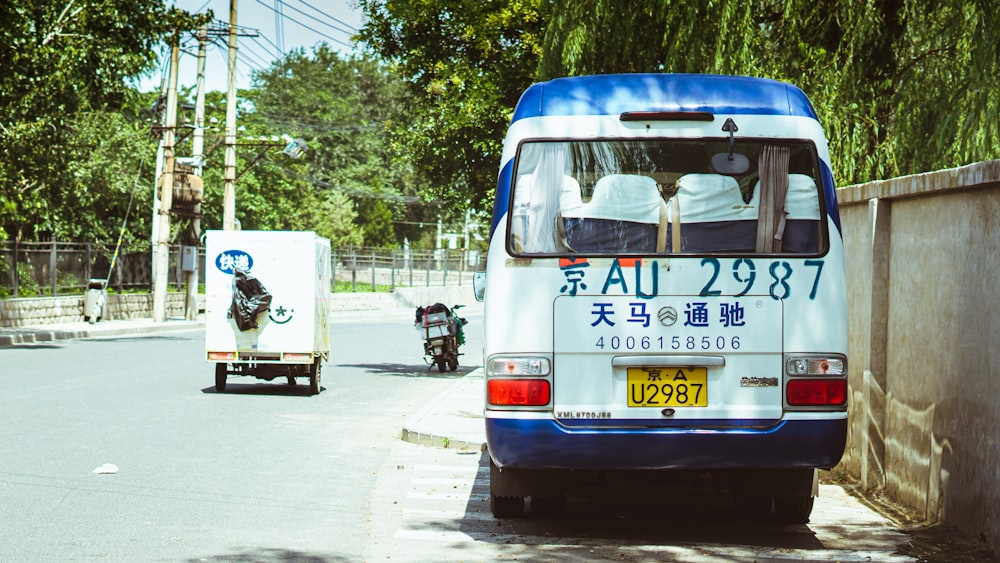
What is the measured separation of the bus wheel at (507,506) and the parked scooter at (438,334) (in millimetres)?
14179

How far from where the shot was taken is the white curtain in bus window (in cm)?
686

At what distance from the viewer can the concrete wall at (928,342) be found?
6.57 m

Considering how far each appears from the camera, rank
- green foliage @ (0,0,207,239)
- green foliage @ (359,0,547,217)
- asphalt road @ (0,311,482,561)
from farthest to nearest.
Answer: green foliage @ (0,0,207,239) < green foliage @ (359,0,547,217) < asphalt road @ (0,311,482,561)

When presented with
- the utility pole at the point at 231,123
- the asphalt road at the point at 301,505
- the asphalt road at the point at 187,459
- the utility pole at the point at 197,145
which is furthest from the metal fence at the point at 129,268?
the asphalt road at the point at 301,505

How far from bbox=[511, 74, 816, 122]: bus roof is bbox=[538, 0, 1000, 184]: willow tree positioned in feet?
15.9

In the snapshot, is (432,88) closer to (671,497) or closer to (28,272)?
(671,497)

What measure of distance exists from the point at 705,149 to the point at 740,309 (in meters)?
0.93

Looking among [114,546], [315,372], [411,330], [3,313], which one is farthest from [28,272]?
[114,546]

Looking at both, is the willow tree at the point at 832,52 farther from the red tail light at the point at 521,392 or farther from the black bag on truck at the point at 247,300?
the red tail light at the point at 521,392

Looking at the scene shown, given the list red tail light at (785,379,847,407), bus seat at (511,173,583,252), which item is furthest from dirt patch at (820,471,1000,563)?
bus seat at (511,173,583,252)

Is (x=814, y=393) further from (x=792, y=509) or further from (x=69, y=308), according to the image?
(x=69, y=308)

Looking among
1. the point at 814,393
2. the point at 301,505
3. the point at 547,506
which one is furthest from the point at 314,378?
the point at 814,393

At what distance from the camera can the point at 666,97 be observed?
23.0 feet

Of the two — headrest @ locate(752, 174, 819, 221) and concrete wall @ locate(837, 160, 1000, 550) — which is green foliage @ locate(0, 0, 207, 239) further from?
headrest @ locate(752, 174, 819, 221)
